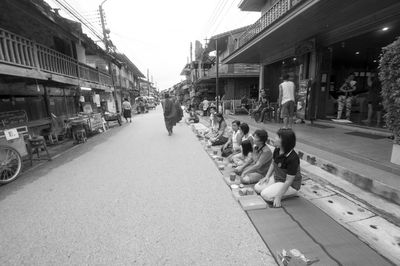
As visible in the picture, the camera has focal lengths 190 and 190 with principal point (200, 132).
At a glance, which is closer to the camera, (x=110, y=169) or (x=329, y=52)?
(x=110, y=169)

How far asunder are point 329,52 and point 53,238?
32.8 ft

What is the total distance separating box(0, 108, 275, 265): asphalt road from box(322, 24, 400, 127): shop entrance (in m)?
6.46

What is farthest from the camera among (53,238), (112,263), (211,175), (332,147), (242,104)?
(242,104)

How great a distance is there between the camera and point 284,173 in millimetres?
2918

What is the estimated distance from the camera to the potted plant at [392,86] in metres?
3.10

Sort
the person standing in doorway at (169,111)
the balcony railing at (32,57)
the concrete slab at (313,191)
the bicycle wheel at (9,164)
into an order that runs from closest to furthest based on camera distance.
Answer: the concrete slab at (313,191), the bicycle wheel at (9,164), the balcony railing at (32,57), the person standing in doorway at (169,111)

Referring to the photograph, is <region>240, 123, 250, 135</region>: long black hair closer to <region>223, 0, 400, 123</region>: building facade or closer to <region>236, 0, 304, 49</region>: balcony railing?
Answer: <region>223, 0, 400, 123</region>: building facade

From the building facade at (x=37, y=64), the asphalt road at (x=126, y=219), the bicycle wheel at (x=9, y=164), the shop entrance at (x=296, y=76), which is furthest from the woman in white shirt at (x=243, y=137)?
the building facade at (x=37, y=64)

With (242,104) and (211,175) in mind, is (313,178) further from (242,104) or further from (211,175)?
(242,104)

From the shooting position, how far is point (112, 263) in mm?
1958

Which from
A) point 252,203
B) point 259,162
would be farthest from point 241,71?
point 252,203

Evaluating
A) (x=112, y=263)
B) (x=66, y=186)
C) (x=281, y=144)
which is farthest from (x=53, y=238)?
(x=281, y=144)

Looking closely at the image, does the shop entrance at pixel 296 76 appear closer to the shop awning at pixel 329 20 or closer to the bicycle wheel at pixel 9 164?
the shop awning at pixel 329 20

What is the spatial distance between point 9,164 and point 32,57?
4.06 metres
